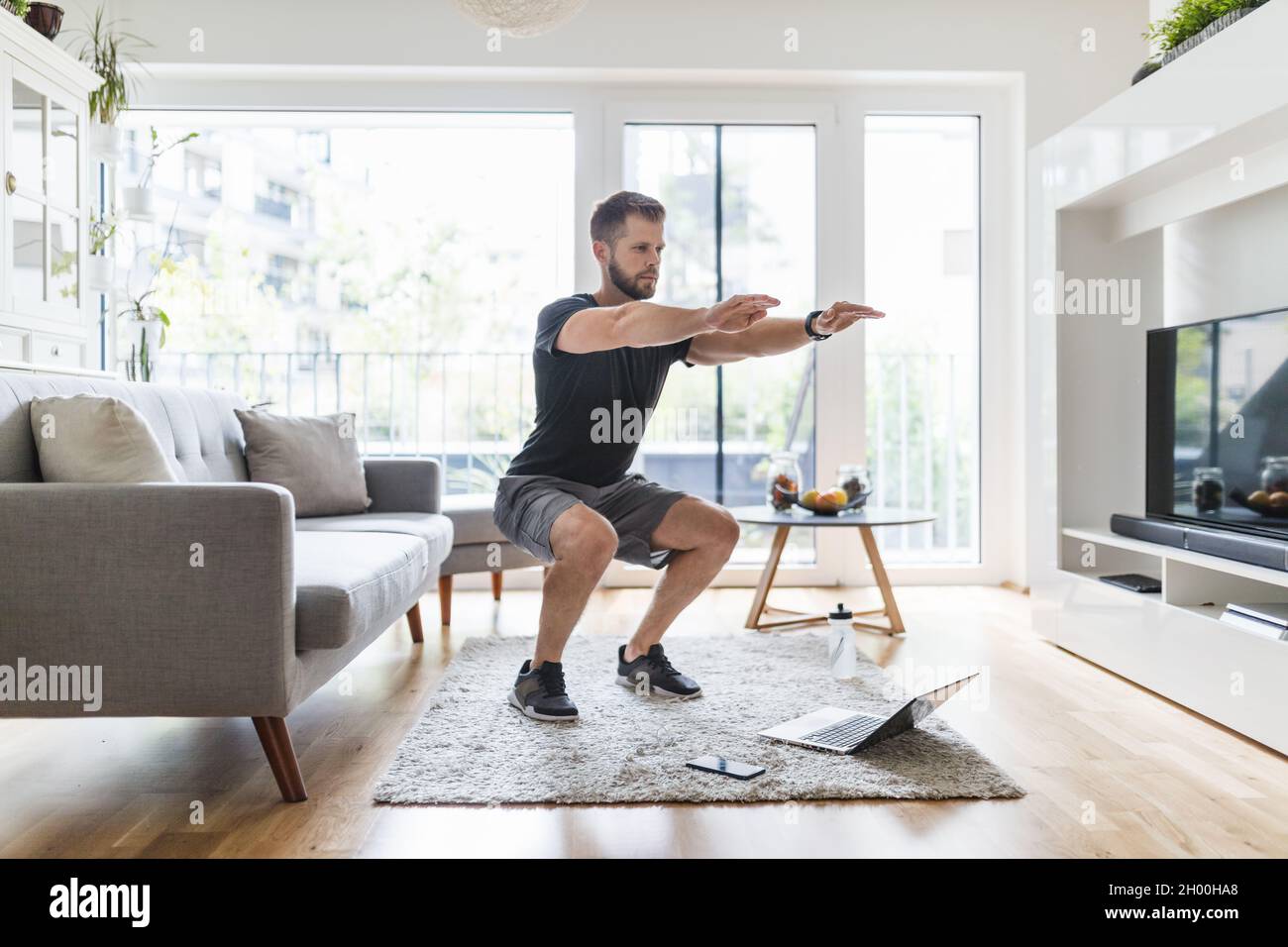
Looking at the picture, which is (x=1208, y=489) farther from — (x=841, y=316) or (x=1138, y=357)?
(x=841, y=316)

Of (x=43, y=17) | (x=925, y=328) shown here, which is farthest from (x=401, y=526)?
(x=925, y=328)

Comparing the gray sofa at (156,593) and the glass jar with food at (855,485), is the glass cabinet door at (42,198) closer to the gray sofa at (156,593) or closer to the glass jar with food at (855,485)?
the gray sofa at (156,593)

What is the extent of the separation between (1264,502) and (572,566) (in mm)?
1755

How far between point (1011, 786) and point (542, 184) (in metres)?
6.25

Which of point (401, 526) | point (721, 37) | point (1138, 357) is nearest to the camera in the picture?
point (401, 526)

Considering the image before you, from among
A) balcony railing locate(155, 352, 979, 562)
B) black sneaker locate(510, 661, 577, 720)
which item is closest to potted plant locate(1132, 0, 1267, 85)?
balcony railing locate(155, 352, 979, 562)

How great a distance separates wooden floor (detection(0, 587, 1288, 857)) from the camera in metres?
1.67

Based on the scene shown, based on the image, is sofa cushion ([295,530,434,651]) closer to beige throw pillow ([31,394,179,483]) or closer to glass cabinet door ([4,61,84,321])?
beige throw pillow ([31,394,179,483])

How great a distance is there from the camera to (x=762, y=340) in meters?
2.47

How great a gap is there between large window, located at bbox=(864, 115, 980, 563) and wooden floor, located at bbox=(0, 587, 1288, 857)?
2.45 metres

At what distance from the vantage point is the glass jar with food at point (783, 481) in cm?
353

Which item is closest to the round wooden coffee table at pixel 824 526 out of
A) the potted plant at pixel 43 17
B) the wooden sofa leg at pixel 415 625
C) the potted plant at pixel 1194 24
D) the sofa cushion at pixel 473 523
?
the sofa cushion at pixel 473 523
